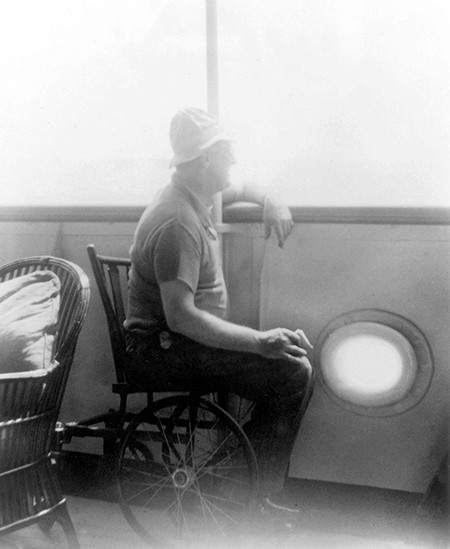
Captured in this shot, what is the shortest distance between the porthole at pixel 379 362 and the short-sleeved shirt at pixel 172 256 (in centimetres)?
51

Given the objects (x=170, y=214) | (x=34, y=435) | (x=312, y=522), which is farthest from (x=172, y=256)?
(x=312, y=522)

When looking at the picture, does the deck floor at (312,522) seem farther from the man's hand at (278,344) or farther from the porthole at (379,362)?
the man's hand at (278,344)

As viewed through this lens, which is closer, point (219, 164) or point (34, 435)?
point (34, 435)

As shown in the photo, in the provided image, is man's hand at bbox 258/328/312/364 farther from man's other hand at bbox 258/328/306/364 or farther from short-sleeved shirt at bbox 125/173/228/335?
short-sleeved shirt at bbox 125/173/228/335

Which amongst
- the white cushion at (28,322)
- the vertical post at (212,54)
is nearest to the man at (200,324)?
the vertical post at (212,54)

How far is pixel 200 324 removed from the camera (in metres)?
1.85

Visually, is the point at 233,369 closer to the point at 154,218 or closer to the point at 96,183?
the point at 154,218

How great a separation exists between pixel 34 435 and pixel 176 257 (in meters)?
0.62

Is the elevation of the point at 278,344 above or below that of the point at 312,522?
above

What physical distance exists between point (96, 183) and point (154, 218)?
856 mm

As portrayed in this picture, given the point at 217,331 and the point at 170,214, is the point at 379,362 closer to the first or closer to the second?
the point at 217,331

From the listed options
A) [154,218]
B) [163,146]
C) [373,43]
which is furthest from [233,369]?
[373,43]

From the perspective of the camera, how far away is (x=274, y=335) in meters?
1.83

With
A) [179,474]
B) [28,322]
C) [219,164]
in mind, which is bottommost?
[179,474]
